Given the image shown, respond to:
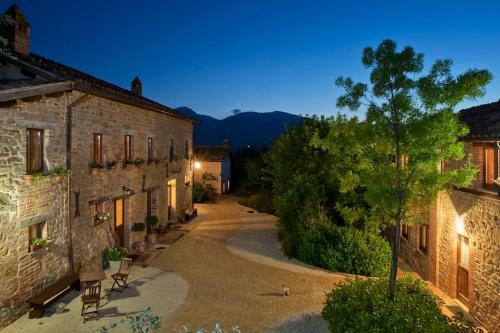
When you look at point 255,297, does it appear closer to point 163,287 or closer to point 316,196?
point 163,287

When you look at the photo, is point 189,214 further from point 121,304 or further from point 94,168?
point 121,304

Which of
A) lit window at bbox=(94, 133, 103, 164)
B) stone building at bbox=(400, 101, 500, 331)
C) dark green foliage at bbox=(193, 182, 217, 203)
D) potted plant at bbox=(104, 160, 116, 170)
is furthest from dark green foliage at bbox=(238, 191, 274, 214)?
lit window at bbox=(94, 133, 103, 164)

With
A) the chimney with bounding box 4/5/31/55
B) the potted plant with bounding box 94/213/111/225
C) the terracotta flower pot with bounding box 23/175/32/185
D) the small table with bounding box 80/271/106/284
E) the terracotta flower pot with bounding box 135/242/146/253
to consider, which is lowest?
the terracotta flower pot with bounding box 135/242/146/253

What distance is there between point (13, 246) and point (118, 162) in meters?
5.51

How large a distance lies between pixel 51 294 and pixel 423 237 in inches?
448

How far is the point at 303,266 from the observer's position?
1359 cm

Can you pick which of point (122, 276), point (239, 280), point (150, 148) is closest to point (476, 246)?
point (239, 280)

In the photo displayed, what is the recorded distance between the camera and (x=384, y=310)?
7250 mm

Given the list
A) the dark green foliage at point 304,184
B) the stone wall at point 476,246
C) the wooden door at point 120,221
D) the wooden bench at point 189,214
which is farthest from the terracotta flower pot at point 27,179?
the wooden bench at point 189,214

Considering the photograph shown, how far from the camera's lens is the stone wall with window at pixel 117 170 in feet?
36.5

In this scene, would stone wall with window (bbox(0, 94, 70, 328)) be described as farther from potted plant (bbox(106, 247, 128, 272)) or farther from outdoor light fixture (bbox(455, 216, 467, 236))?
outdoor light fixture (bbox(455, 216, 467, 236))

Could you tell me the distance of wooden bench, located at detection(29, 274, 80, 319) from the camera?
8.57m

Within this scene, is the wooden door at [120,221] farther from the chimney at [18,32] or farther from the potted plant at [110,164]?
the chimney at [18,32]

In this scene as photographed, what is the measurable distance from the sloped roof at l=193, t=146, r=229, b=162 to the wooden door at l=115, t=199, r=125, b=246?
21.7 m
